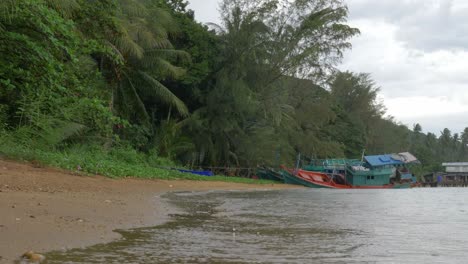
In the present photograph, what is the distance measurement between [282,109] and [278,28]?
482 centimetres

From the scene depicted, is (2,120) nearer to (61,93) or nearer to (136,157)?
(61,93)

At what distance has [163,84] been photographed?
2662 centimetres

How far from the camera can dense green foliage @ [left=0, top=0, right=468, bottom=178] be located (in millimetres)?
11172

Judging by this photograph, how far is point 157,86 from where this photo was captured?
22.2 meters

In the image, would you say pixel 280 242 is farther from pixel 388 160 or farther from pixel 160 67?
pixel 388 160

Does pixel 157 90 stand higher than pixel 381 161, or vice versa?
pixel 157 90

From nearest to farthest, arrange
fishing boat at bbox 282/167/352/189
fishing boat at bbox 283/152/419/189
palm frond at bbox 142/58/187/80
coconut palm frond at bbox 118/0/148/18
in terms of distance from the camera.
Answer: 1. coconut palm frond at bbox 118/0/148/18
2. palm frond at bbox 142/58/187/80
3. fishing boat at bbox 282/167/352/189
4. fishing boat at bbox 283/152/419/189

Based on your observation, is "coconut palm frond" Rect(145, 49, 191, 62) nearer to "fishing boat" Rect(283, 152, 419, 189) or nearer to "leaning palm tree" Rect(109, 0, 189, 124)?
"leaning palm tree" Rect(109, 0, 189, 124)

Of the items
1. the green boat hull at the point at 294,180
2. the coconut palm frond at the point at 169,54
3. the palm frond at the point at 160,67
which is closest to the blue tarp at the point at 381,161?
the green boat hull at the point at 294,180

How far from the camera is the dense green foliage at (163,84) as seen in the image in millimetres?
11172

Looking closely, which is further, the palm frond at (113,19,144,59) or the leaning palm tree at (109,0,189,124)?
the leaning palm tree at (109,0,189,124)

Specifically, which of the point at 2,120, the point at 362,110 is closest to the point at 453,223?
the point at 2,120

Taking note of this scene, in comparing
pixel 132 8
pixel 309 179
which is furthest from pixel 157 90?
pixel 309 179

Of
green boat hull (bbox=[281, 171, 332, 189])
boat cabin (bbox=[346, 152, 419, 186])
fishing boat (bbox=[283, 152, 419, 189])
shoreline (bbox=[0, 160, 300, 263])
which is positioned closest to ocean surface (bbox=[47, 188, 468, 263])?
shoreline (bbox=[0, 160, 300, 263])
